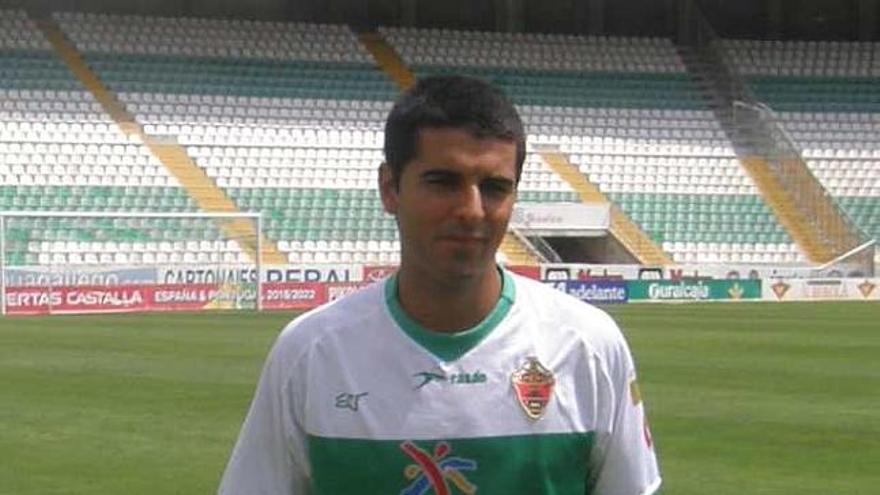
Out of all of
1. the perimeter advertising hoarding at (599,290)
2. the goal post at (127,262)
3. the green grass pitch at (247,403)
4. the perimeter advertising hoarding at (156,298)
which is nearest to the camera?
the green grass pitch at (247,403)

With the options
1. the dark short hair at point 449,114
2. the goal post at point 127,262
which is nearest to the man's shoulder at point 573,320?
the dark short hair at point 449,114

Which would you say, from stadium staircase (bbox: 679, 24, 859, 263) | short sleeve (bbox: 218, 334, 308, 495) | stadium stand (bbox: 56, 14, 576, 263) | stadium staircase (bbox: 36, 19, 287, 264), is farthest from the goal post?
short sleeve (bbox: 218, 334, 308, 495)

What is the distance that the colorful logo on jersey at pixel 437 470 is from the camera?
9.50 ft

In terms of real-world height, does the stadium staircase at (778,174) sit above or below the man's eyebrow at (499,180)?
above

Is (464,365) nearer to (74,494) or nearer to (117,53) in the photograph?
(74,494)

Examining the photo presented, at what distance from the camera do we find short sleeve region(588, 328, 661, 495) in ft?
9.73

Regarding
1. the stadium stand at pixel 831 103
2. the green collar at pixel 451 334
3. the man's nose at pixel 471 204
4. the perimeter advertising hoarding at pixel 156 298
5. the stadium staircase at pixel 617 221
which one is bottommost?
the green collar at pixel 451 334

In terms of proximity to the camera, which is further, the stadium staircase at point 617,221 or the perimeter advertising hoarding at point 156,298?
the stadium staircase at point 617,221

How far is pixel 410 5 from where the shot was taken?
46.5 m

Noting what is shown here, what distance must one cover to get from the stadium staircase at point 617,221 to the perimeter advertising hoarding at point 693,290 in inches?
121

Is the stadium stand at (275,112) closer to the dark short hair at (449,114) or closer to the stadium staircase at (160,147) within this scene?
the stadium staircase at (160,147)

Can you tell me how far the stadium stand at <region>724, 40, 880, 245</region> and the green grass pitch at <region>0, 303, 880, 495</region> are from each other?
60.3 feet

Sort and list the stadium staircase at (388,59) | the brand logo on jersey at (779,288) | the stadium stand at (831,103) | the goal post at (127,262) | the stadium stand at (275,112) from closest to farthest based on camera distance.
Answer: the goal post at (127,262), the brand logo on jersey at (779,288), the stadium stand at (275,112), the stadium staircase at (388,59), the stadium stand at (831,103)

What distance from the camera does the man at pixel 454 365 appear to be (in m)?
2.88
